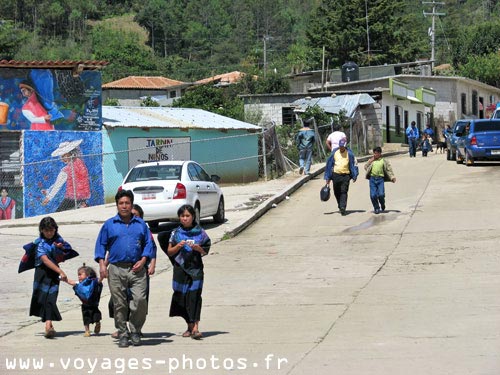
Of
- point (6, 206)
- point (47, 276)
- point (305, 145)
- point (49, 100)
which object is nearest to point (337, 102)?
point (305, 145)

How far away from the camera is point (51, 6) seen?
163000mm

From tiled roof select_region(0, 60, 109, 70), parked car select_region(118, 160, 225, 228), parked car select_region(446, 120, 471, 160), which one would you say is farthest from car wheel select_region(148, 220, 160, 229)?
parked car select_region(446, 120, 471, 160)

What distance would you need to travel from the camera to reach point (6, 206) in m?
27.0

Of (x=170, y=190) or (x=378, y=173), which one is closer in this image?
(x=170, y=190)

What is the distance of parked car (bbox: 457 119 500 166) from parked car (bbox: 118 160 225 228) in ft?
44.8

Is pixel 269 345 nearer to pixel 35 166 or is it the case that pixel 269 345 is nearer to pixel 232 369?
pixel 232 369

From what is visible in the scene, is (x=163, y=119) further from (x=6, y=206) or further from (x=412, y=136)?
(x=412, y=136)

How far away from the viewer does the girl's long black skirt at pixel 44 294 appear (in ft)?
34.8

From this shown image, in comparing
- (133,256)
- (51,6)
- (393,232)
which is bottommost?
(393,232)

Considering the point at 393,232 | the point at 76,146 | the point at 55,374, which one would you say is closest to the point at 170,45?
the point at 76,146

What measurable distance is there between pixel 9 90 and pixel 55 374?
65.4 feet

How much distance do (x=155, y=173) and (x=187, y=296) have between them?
10.7 meters

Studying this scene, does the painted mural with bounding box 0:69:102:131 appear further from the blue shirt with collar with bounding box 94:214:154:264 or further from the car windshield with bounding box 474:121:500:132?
the blue shirt with collar with bounding box 94:214:154:264

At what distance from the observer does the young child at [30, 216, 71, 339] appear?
34.7 ft
